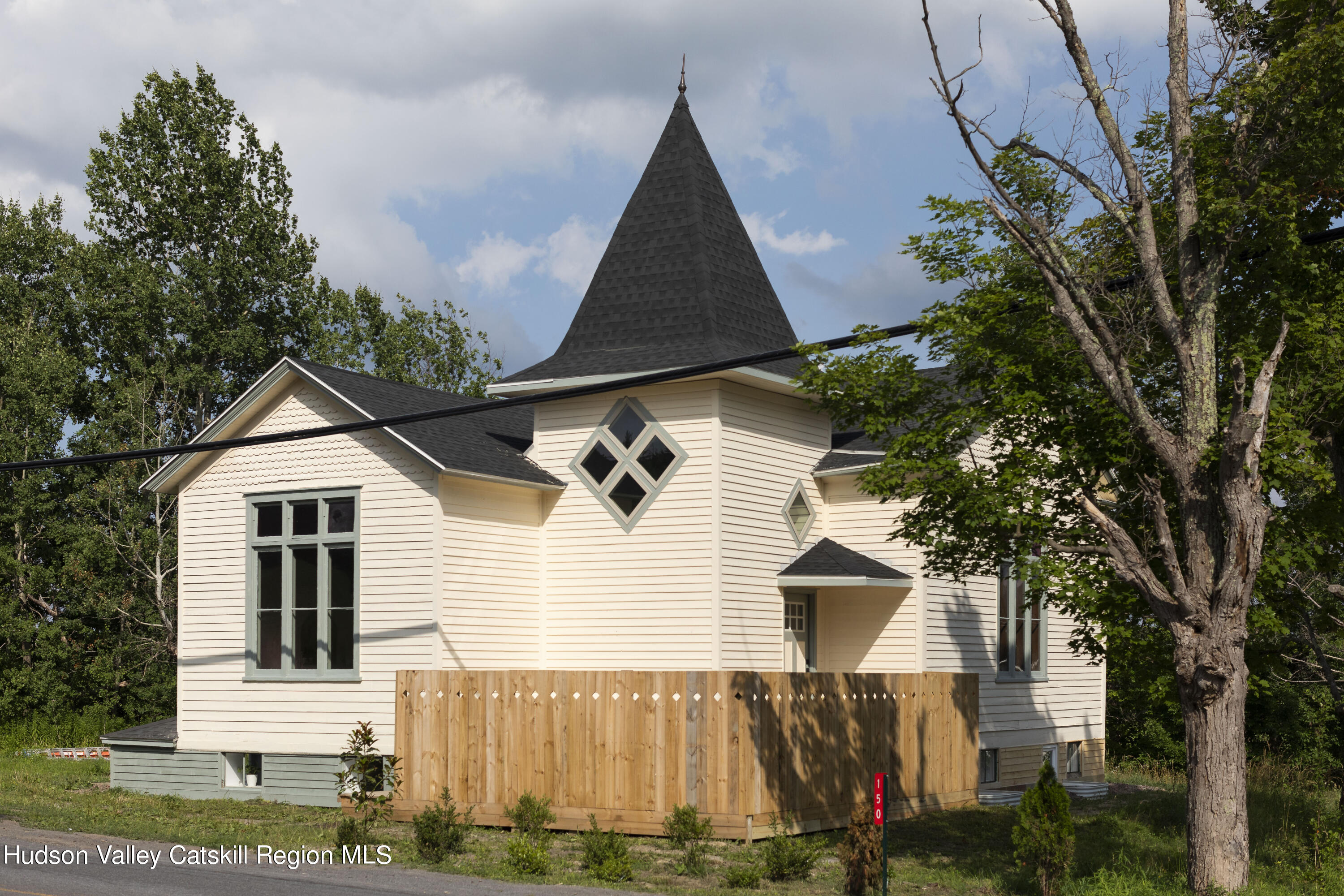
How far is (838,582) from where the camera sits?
58.8 ft

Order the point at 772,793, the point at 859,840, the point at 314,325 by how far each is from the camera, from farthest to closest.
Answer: the point at 314,325 < the point at 772,793 < the point at 859,840

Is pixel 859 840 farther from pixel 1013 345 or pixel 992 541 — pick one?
pixel 1013 345

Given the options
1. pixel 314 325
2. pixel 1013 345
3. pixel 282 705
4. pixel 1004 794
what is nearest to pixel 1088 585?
pixel 1013 345

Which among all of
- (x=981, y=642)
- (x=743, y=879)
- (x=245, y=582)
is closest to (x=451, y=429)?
(x=245, y=582)

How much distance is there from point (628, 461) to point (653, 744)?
5166 millimetres

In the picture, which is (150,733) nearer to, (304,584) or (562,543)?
(304,584)

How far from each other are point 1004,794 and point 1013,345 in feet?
31.0

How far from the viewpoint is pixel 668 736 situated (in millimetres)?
14180

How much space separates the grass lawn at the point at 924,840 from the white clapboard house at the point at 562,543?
5.73 ft

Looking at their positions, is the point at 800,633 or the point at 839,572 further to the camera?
the point at 800,633

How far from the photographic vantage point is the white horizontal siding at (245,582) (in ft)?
57.2

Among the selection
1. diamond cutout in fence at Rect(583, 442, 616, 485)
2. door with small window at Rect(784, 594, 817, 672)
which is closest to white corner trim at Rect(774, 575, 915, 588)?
door with small window at Rect(784, 594, 817, 672)

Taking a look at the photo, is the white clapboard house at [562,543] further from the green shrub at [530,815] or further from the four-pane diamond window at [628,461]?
the green shrub at [530,815]

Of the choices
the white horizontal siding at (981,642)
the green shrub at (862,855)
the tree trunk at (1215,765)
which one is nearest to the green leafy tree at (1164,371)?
the tree trunk at (1215,765)
